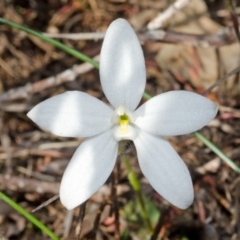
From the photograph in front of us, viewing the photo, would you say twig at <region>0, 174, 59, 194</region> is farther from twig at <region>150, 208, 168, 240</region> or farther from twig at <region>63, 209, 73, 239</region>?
twig at <region>150, 208, 168, 240</region>

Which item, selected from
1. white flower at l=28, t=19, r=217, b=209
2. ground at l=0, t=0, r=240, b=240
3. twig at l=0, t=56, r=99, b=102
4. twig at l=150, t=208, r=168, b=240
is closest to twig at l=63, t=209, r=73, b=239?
ground at l=0, t=0, r=240, b=240

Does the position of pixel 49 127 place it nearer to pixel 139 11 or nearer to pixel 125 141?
pixel 125 141

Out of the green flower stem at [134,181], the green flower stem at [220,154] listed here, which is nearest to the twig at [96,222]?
the green flower stem at [134,181]

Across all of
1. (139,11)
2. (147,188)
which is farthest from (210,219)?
(139,11)

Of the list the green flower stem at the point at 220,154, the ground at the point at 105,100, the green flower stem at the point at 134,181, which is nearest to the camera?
the green flower stem at the point at 134,181

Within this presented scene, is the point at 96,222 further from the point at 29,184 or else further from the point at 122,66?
the point at 122,66

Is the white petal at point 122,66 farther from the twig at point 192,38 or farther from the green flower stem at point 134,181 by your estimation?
the twig at point 192,38
